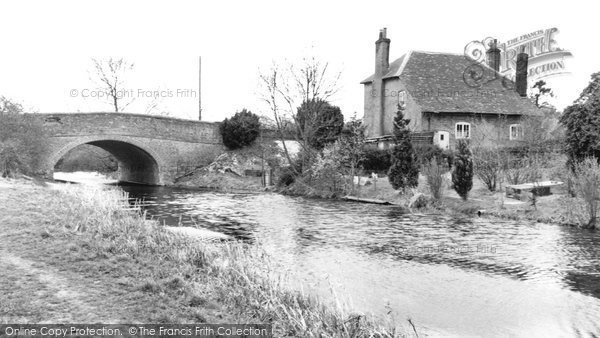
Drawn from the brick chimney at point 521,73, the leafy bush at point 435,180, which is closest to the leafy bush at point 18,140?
Answer: the leafy bush at point 435,180

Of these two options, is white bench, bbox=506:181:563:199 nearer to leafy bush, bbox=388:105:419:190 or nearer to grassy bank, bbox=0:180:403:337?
leafy bush, bbox=388:105:419:190

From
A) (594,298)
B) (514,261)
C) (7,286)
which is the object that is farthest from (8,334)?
(514,261)

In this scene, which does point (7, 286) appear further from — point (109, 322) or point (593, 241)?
point (593, 241)

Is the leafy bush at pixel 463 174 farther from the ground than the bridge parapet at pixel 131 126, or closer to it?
closer to it

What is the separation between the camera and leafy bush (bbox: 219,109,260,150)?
35188 millimetres

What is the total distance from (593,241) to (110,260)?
11395mm

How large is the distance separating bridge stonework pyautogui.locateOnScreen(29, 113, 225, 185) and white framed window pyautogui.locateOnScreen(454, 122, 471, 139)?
52.8 feet

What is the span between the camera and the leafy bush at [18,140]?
75.0 ft

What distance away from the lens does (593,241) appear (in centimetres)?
1248

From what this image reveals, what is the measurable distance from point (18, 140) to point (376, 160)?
18.6m

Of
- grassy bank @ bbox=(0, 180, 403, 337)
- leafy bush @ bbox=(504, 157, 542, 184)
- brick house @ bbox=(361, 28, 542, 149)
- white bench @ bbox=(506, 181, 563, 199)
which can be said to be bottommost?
grassy bank @ bbox=(0, 180, 403, 337)

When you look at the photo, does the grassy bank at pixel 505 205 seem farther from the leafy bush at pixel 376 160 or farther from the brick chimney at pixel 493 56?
the brick chimney at pixel 493 56

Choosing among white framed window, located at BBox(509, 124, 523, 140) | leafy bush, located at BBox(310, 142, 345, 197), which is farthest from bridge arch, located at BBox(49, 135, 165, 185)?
white framed window, located at BBox(509, 124, 523, 140)

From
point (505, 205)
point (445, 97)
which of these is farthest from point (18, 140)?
point (445, 97)
